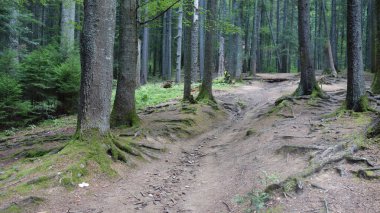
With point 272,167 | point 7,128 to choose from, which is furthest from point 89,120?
point 7,128

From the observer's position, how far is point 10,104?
37.1 ft

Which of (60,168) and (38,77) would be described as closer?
(60,168)

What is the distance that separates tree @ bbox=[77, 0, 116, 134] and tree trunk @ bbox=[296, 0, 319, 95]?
24.2 feet

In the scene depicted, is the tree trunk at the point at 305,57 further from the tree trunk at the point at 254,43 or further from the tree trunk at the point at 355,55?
the tree trunk at the point at 254,43

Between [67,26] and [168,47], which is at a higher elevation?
[168,47]

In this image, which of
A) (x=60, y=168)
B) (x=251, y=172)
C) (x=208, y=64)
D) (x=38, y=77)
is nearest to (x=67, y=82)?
(x=38, y=77)

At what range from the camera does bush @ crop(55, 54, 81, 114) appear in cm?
1279

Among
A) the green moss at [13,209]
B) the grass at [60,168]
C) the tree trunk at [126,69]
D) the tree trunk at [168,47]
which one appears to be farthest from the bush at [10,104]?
the tree trunk at [168,47]

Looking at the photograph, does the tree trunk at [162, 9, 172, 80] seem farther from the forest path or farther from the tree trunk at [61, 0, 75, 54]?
the forest path

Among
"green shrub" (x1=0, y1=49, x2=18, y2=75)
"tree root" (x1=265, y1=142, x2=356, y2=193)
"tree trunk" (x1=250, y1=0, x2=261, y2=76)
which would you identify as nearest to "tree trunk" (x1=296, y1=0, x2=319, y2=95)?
"tree root" (x1=265, y1=142, x2=356, y2=193)

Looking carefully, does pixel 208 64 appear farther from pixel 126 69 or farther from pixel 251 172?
pixel 251 172

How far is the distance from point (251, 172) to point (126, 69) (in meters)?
4.74

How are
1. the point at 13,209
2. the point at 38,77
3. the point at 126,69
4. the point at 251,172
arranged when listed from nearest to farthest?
the point at 13,209 < the point at 251,172 < the point at 126,69 < the point at 38,77

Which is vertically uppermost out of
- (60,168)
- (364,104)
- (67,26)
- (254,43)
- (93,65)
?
(254,43)
